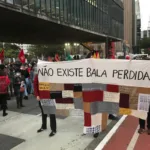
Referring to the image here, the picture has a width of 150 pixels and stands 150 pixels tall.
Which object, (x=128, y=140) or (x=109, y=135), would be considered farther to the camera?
(x=109, y=135)

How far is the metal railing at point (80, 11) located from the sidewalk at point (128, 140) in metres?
10.8

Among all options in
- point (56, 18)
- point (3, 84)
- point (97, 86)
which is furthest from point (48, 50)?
point (97, 86)

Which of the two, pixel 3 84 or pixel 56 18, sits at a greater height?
pixel 56 18

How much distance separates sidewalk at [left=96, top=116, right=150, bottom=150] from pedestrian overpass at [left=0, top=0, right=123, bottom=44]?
35.2 feet

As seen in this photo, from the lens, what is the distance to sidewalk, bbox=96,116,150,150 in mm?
6254

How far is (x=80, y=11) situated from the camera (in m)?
30.6

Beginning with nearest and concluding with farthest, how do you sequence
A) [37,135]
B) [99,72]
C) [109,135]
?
[99,72], [109,135], [37,135]

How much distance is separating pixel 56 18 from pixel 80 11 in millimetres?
8123

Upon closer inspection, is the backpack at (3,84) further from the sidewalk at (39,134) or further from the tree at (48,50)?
the tree at (48,50)

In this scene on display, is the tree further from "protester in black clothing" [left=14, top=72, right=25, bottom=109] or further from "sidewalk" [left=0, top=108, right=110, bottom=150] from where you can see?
"sidewalk" [left=0, top=108, right=110, bottom=150]

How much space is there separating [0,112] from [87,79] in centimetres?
457

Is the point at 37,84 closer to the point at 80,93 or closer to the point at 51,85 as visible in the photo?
the point at 51,85

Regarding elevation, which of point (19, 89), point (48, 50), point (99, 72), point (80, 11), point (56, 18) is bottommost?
point (19, 89)

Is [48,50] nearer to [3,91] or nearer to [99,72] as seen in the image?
[3,91]
